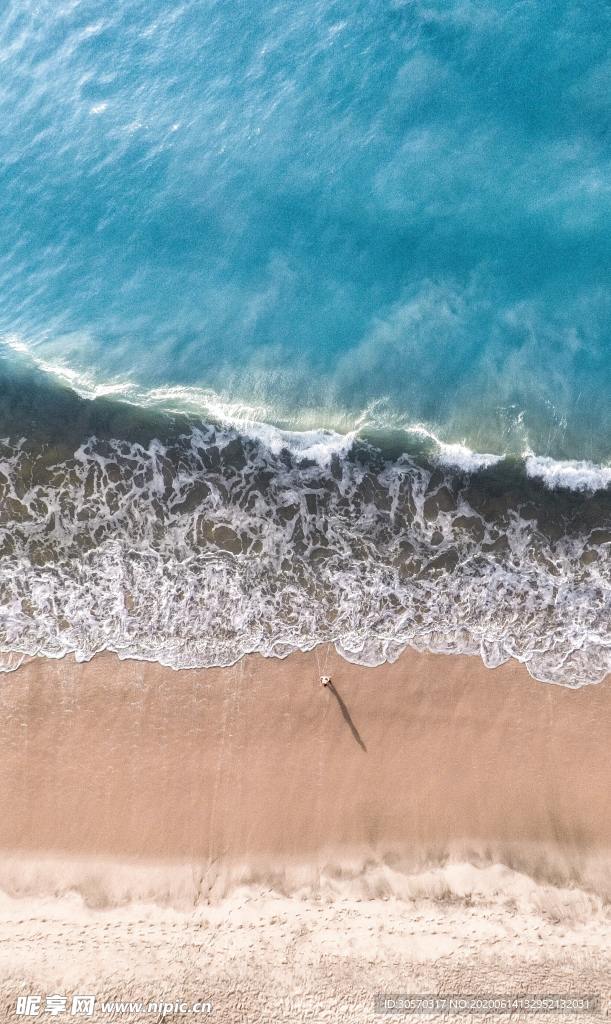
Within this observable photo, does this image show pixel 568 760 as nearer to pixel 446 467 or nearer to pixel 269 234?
pixel 446 467

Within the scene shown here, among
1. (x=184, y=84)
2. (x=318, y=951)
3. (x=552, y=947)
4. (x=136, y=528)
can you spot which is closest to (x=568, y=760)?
(x=552, y=947)

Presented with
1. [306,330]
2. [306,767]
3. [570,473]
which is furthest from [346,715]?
[306,330]

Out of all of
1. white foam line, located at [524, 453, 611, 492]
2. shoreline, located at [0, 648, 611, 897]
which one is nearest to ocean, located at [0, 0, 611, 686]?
white foam line, located at [524, 453, 611, 492]

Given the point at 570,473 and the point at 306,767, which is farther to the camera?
the point at 570,473

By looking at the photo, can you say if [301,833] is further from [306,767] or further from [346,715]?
[346,715]

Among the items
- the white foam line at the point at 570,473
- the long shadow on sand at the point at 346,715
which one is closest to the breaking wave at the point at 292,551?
the white foam line at the point at 570,473

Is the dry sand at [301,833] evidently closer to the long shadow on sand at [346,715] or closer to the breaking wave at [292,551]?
the long shadow on sand at [346,715]
